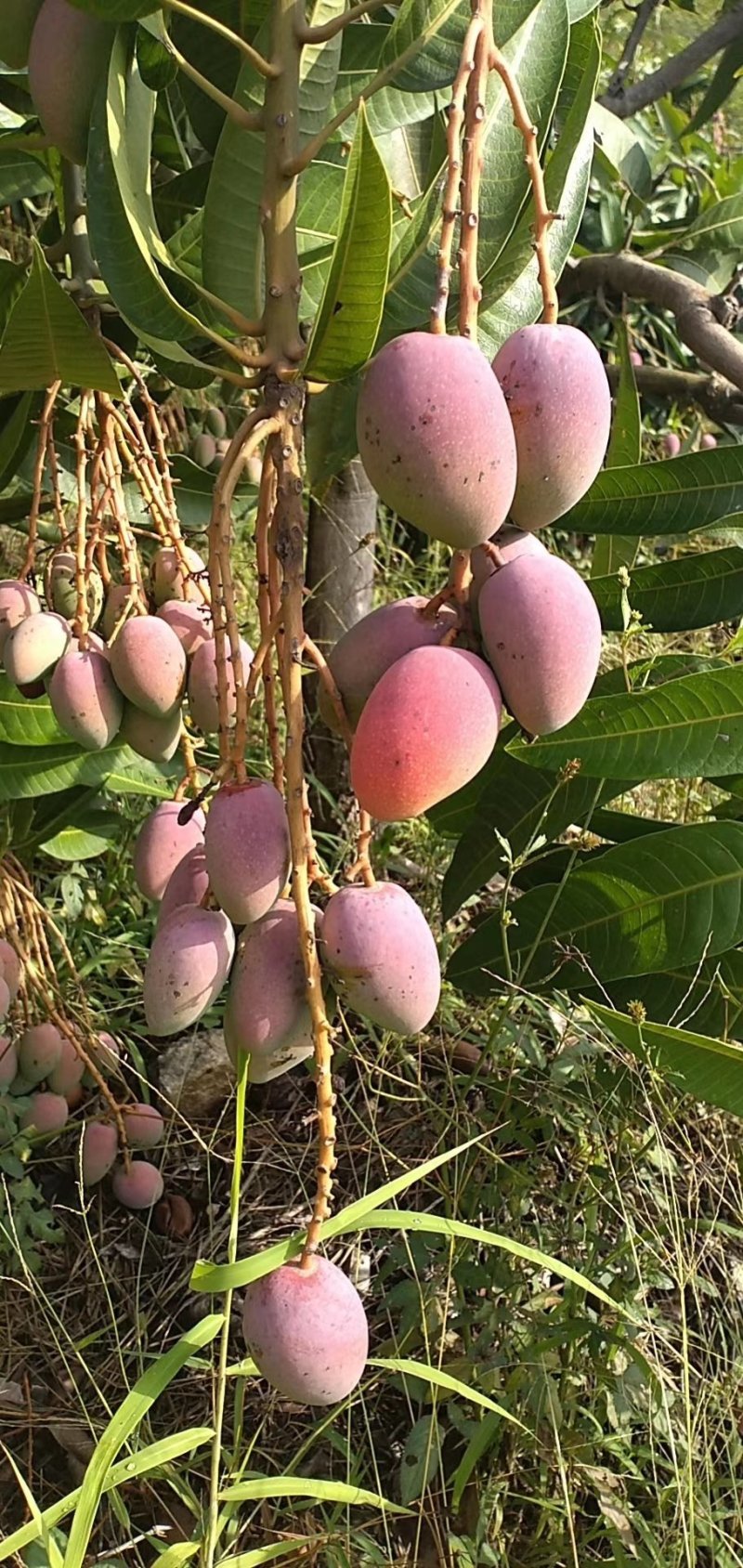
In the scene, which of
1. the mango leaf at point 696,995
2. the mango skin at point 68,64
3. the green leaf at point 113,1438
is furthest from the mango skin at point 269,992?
the mango leaf at point 696,995

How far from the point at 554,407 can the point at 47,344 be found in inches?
19.3

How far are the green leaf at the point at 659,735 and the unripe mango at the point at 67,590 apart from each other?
343 mm

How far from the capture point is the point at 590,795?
1.22m

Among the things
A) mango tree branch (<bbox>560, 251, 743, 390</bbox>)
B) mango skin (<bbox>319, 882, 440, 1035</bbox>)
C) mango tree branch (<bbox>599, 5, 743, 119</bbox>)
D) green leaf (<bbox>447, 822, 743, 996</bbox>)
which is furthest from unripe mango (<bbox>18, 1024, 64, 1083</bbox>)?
mango tree branch (<bbox>599, 5, 743, 119</bbox>)

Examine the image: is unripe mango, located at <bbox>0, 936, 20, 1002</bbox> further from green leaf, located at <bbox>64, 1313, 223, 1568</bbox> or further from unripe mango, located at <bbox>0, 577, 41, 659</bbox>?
green leaf, located at <bbox>64, 1313, 223, 1568</bbox>

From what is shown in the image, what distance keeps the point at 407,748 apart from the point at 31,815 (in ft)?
3.14

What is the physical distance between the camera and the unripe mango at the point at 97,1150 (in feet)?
4.62

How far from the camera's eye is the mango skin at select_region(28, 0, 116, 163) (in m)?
0.75

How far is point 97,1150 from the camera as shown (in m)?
1.41

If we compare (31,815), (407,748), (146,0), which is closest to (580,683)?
(407,748)

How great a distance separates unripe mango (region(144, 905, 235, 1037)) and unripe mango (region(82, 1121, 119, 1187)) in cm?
76

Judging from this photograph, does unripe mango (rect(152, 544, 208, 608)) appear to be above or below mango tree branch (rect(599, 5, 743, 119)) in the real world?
below

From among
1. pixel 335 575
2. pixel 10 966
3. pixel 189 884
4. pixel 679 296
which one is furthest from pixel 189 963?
pixel 335 575

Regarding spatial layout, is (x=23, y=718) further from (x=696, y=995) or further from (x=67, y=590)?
(x=696, y=995)
